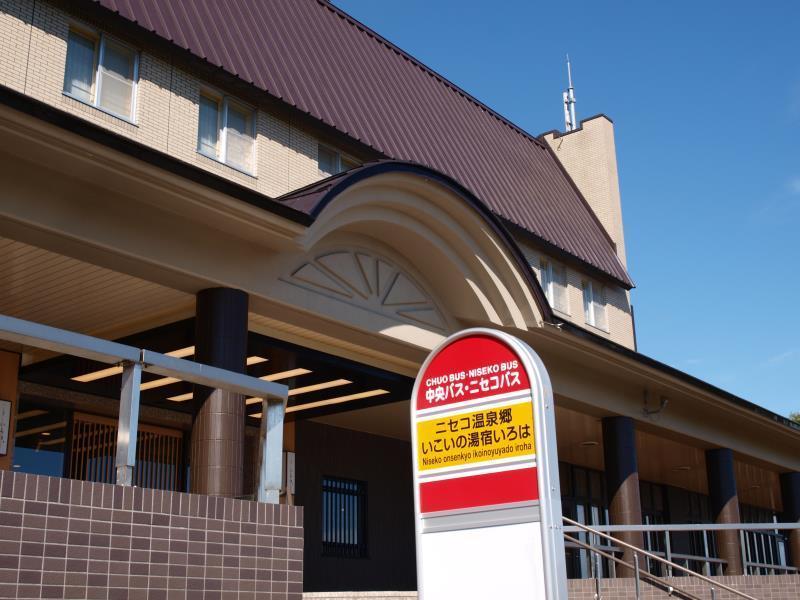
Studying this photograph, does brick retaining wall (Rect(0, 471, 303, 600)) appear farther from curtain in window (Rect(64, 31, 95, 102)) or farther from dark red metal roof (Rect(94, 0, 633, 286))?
dark red metal roof (Rect(94, 0, 633, 286))

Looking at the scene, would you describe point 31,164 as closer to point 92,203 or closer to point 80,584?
point 92,203

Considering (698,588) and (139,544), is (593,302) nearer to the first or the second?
(698,588)

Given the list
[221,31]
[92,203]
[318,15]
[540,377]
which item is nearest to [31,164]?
[92,203]

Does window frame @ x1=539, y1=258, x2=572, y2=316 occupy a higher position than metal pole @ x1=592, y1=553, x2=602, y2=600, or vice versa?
window frame @ x1=539, y1=258, x2=572, y2=316

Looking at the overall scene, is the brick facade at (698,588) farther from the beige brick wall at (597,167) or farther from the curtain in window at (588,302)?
the beige brick wall at (597,167)

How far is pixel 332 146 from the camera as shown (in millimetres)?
16797

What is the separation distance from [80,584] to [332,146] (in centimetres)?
1178

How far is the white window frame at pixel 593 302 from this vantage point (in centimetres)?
2356

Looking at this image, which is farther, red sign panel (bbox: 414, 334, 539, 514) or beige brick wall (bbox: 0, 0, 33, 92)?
beige brick wall (bbox: 0, 0, 33, 92)

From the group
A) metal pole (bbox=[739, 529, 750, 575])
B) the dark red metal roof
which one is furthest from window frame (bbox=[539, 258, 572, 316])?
metal pole (bbox=[739, 529, 750, 575])

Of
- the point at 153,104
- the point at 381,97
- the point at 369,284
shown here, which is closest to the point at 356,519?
the point at 369,284

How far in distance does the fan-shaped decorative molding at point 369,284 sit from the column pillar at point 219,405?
4.37 feet

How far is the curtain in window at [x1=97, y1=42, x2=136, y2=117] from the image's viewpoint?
44.0 feet

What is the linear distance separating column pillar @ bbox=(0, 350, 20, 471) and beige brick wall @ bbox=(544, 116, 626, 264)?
16.2 metres
